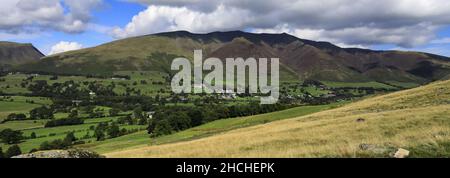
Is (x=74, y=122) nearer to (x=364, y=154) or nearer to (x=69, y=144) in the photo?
(x=69, y=144)

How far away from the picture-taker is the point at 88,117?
19688cm

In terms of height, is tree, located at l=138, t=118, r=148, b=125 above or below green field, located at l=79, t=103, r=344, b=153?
below

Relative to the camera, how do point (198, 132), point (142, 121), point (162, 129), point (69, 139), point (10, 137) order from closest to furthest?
point (198, 132) → point (162, 129) → point (69, 139) → point (10, 137) → point (142, 121)

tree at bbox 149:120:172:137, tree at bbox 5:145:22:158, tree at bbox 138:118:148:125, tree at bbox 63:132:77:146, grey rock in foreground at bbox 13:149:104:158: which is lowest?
tree at bbox 5:145:22:158

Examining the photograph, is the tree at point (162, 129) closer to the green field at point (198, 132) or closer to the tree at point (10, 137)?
the green field at point (198, 132)

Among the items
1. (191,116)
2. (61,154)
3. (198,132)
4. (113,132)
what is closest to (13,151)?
(113,132)

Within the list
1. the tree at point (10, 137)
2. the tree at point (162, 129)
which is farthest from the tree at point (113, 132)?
the tree at point (10, 137)

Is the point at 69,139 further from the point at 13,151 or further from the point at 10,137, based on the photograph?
the point at 10,137

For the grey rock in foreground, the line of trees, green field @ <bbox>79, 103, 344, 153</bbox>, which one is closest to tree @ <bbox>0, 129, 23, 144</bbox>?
the line of trees

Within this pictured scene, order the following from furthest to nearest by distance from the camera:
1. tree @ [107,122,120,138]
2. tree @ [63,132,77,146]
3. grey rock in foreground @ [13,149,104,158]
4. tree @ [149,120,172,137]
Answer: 1. tree @ [107,122,120,138]
2. tree @ [63,132,77,146]
3. tree @ [149,120,172,137]
4. grey rock in foreground @ [13,149,104,158]

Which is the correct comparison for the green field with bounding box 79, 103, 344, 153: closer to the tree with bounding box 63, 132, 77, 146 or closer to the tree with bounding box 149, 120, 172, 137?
the tree with bounding box 149, 120, 172, 137

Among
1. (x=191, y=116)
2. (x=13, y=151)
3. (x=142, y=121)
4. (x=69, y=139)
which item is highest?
(x=191, y=116)
